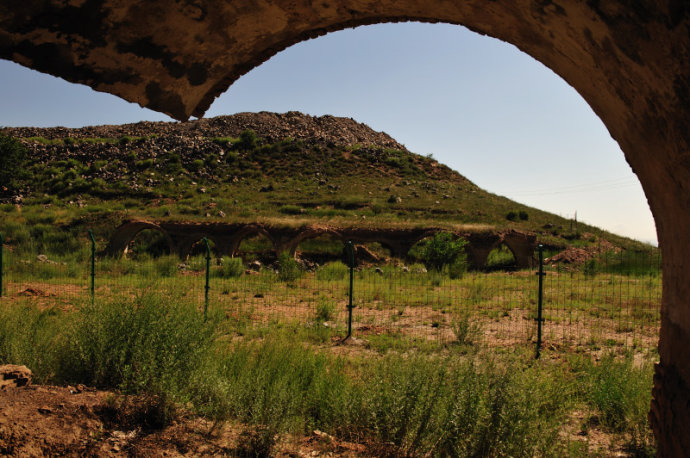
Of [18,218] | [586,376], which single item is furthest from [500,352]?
[18,218]

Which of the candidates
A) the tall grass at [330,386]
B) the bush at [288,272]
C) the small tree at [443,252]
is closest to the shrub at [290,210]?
the bush at [288,272]

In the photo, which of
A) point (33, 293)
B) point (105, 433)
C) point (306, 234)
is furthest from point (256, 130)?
point (105, 433)

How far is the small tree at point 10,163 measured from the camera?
1474 inches

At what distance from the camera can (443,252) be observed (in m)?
21.8

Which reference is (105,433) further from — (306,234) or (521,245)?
(521,245)

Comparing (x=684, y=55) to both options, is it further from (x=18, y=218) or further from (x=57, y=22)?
(x=18, y=218)

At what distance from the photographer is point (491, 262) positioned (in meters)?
25.5

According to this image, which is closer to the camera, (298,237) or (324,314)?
(324,314)

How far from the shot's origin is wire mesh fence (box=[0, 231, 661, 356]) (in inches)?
377

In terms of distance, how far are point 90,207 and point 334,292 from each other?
935 inches

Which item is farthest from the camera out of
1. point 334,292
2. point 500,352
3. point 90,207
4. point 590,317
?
point 90,207

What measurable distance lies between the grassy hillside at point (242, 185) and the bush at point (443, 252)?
1.91 metres

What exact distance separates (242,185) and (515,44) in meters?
38.6

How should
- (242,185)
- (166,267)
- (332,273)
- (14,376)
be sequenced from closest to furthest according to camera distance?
(14,376)
(166,267)
(332,273)
(242,185)
